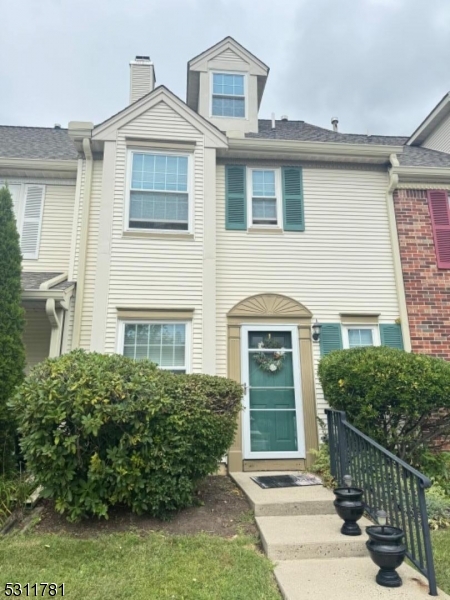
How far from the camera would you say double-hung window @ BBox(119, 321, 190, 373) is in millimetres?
6340

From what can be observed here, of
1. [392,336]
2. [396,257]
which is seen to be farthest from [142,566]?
[396,257]

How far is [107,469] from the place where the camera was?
3.87 meters

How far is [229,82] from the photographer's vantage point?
884 cm

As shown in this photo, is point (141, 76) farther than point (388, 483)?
Yes

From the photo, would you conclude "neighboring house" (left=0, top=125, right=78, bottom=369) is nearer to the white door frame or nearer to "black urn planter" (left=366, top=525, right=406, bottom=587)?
the white door frame

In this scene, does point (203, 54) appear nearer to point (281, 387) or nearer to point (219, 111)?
point (219, 111)

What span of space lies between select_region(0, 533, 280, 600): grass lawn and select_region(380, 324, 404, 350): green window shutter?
4.34 metres

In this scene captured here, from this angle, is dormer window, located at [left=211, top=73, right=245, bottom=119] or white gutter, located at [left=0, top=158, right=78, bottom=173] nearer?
white gutter, located at [left=0, top=158, right=78, bottom=173]

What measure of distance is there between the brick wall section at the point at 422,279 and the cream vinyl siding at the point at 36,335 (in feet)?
20.9

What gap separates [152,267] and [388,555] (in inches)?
203

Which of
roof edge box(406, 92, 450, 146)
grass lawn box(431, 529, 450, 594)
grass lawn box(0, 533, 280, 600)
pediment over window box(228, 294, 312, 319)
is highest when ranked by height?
roof edge box(406, 92, 450, 146)

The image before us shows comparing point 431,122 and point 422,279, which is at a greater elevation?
point 431,122

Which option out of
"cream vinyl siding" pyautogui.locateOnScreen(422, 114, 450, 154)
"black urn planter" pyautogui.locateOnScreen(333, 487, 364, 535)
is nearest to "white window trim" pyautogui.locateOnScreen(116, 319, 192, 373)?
"black urn planter" pyautogui.locateOnScreen(333, 487, 364, 535)

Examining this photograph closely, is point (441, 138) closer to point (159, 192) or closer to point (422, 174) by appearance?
point (422, 174)
